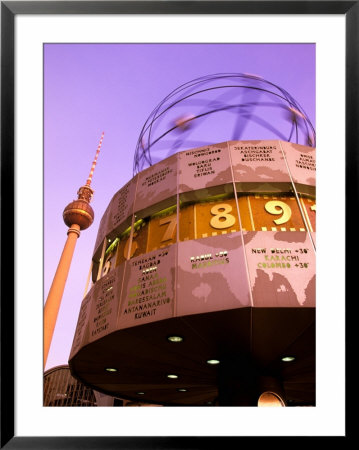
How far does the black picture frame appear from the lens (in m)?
4.50

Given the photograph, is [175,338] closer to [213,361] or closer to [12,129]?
[213,361]

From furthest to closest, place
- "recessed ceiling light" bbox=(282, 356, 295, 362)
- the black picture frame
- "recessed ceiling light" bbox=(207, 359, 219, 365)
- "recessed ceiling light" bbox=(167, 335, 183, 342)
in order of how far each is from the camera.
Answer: "recessed ceiling light" bbox=(207, 359, 219, 365) < "recessed ceiling light" bbox=(282, 356, 295, 362) < "recessed ceiling light" bbox=(167, 335, 183, 342) < the black picture frame

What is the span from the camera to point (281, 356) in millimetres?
8414

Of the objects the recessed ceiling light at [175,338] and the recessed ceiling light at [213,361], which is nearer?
the recessed ceiling light at [175,338]

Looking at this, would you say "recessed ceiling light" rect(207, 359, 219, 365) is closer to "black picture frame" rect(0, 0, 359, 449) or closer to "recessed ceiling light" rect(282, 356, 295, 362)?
"recessed ceiling light" rect(282, 356, 295, 362)

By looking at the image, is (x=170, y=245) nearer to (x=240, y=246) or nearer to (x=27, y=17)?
(x=240, y=246)

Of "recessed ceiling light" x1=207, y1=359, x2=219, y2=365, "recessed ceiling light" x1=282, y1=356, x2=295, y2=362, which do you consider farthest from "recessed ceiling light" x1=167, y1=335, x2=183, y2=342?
"recessed ceiling light" x1=282, y1=356, x2=295, y2=362

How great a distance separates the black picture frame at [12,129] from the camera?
14.8ft

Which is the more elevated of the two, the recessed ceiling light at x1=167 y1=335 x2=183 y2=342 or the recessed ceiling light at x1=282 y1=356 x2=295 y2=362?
the recessed ceiling light at x1=167 y1=335 x2=183 y2=342

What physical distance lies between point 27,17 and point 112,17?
3.11ft

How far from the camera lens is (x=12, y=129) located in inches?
196

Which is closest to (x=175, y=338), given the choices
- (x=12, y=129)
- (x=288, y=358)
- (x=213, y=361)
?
(x=213, y=361)

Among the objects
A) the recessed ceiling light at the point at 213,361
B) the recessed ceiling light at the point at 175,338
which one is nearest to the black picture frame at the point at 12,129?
the recessed ceiling light at the point at 175,338

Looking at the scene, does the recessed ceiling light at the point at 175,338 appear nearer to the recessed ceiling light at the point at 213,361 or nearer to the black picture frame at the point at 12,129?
the recessed ceiling light at the point at 213,361
